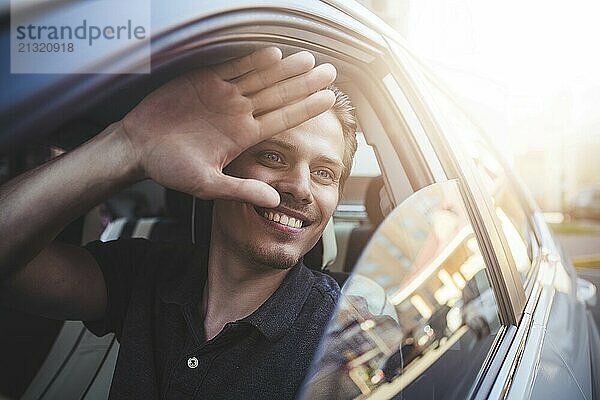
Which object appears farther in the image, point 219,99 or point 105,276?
point 105,276

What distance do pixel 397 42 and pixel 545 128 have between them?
21.1 ft

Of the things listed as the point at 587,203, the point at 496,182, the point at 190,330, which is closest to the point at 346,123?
Result: the point at 190,330

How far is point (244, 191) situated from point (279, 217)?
13 cm

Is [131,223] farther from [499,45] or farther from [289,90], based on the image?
[499,45]

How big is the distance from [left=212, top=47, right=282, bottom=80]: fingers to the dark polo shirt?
1.46ft

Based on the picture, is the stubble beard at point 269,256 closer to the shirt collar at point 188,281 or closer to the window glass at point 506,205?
the shirt collar at point 188,281

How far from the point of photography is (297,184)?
1.12 metres

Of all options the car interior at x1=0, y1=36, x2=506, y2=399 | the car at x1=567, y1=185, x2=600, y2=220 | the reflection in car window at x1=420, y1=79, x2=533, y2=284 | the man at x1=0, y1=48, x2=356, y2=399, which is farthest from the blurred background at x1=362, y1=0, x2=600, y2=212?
the car at x1=567, y1=185, x2=600, y2=220

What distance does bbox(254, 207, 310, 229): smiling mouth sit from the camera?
3.63ft

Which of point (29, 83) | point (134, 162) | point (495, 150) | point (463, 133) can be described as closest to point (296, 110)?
point (134, 162)

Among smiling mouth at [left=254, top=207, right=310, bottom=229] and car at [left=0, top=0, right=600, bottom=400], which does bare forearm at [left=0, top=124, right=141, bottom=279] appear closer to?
car at [left=0, top=0, right=600, bottom=400]

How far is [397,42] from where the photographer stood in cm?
164

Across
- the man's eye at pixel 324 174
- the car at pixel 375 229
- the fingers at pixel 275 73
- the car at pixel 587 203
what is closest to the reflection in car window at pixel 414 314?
the car at pixel 375 229

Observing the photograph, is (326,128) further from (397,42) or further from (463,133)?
(463,133)
